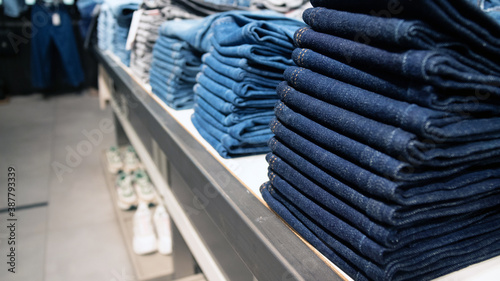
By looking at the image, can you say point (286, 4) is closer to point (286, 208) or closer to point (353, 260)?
point (286, 208)

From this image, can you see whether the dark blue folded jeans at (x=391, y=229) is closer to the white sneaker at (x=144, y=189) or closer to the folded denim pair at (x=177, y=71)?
the folded denim pair at (x=177, y=71)

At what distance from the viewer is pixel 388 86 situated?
0.47 metres

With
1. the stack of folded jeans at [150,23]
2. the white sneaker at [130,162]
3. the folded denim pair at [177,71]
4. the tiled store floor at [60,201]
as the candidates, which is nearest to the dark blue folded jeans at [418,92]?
the folded denim pair at [177,71]

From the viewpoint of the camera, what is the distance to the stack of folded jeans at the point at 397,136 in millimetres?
438

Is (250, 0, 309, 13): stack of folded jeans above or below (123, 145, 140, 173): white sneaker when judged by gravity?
above

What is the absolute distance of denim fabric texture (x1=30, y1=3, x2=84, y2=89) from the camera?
5066 mm

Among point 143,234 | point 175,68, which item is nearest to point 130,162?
point 143,234

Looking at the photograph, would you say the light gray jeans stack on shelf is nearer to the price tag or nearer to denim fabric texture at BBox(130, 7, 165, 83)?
denim fabric texture at BBox(130, 7, 165, 83)

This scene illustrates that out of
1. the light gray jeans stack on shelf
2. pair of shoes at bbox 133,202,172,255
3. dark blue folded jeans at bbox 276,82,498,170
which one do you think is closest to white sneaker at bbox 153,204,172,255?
pair of shoes at bbox 133,202,172,255

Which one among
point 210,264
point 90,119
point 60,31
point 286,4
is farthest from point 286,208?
point 60,31

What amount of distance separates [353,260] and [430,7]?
14.1 inches

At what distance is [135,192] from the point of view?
261 cm

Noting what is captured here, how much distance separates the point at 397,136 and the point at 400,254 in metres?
0.18

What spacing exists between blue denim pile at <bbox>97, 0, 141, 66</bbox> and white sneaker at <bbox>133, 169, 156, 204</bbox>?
0.87 meters
